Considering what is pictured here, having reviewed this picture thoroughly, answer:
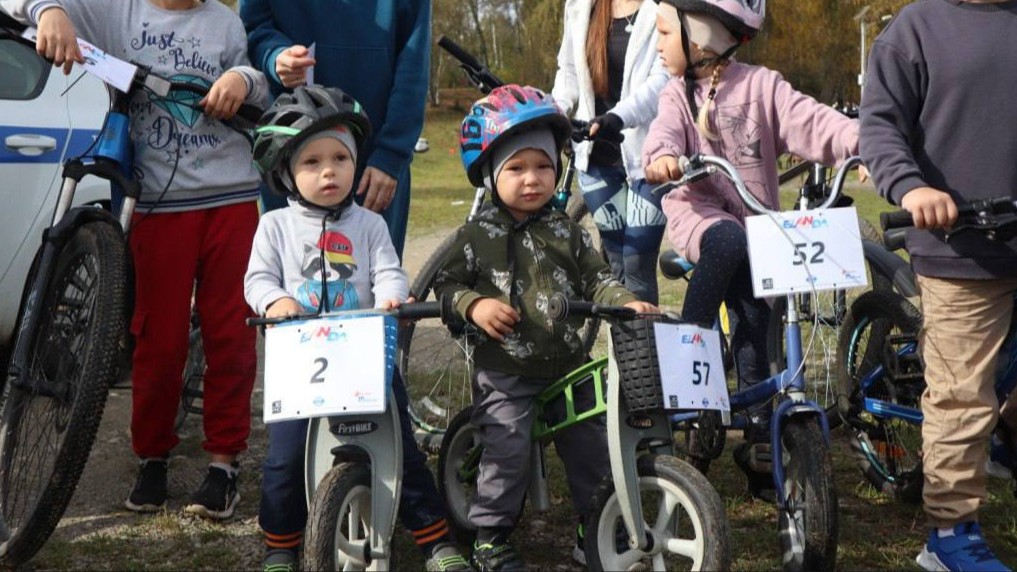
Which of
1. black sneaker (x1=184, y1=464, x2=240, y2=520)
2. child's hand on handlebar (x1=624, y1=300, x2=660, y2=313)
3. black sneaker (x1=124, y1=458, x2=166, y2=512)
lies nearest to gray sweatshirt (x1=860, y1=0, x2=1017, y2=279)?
child's hand on handlebar (x1=624, y1=300, x2=660, y2=313)

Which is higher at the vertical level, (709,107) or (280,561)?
(709,107)

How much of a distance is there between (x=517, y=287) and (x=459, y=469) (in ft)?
2.65

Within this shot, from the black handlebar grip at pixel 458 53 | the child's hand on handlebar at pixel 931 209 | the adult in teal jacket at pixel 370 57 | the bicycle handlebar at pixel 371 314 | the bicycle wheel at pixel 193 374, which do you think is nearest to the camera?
the bicycle handlebar at pixel 371 314

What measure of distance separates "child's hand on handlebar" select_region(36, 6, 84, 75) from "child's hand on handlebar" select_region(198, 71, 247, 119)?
0.43 metres

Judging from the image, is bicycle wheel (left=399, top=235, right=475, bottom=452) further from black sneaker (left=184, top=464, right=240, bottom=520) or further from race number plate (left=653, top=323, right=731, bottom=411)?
race number plate (left=653, top=323, right=731, bottom=411)

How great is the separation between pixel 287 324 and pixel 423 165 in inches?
1049

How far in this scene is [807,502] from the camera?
370 cm

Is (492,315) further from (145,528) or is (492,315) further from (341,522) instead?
(145,528)

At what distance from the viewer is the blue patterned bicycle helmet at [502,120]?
3.96 m

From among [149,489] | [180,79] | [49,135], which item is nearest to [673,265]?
[180,79]

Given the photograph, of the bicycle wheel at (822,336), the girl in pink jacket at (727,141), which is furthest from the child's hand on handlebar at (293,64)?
the bicycle wheel at (822,336)

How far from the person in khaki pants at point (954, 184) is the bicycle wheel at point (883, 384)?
20.0 inches

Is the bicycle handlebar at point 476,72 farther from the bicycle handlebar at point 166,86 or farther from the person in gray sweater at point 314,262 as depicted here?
the person in gray sweater at point 314,262

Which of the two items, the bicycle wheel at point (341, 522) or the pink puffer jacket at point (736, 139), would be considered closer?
the bicycle wheel at point (341, 522)
